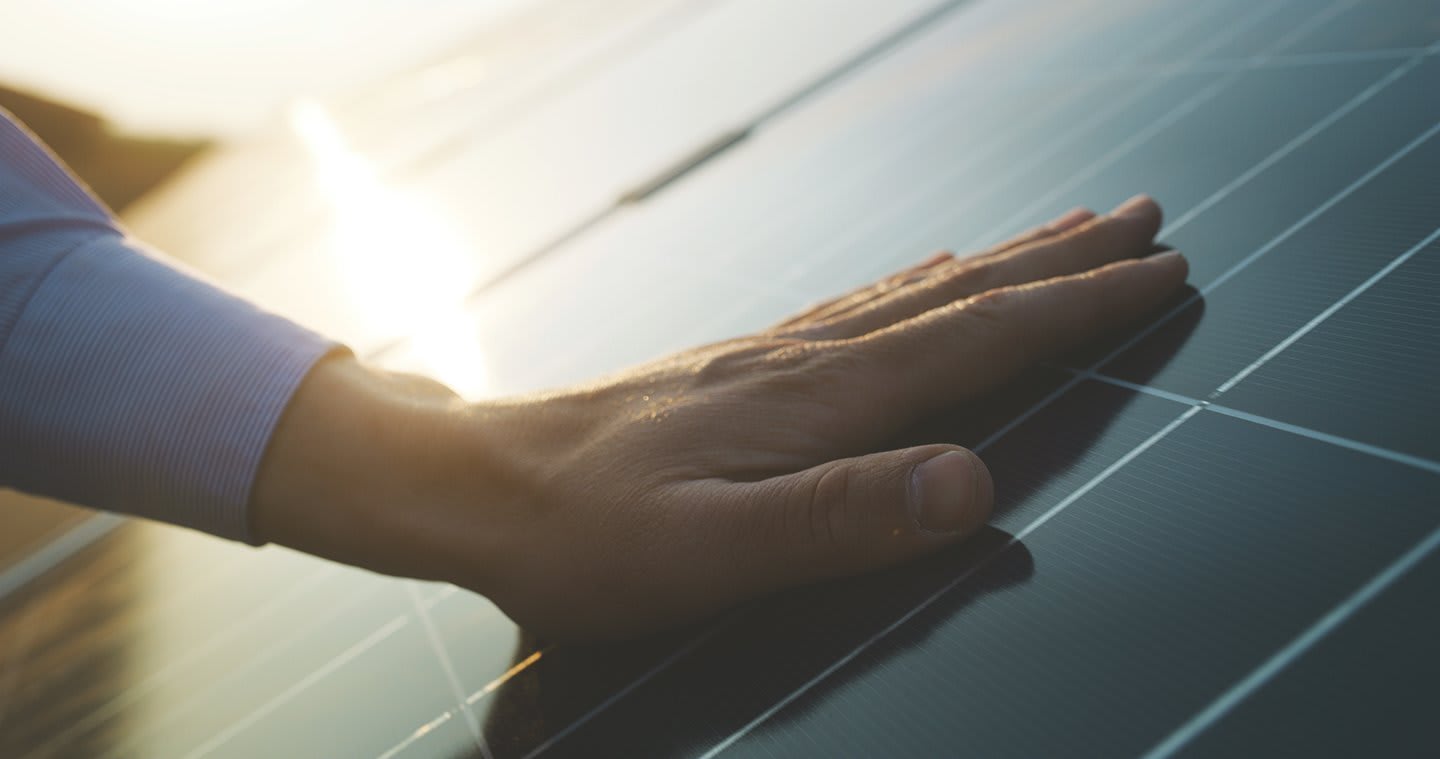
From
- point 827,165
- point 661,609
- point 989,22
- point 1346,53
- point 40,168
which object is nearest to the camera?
point 661,609

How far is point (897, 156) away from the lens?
441 cm

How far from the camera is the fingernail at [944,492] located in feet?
4.88

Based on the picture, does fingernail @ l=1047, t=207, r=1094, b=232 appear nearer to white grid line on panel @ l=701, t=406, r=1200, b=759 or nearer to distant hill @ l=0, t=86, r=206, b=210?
white grid line on panel @ l=701, t=406, r=1200, b=759

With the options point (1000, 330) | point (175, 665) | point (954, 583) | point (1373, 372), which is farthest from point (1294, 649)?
point (175, 665)

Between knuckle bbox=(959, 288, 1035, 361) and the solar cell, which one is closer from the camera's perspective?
the solar cell

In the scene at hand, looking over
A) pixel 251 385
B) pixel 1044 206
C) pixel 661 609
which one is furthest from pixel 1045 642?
pixel 1044 206

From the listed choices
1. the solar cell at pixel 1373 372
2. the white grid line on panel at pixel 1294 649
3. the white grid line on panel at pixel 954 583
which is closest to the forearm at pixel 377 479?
the white grid line on panel at pixel 954 583

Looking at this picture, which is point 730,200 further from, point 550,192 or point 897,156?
point 550,192

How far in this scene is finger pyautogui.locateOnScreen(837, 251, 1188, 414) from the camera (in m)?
1.89

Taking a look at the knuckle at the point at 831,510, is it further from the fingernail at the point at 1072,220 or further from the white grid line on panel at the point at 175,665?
the white grid line on panel at the point at 175,665

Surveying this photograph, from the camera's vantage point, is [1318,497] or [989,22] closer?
[1318,497]

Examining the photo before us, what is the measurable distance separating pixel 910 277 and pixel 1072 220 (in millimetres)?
414

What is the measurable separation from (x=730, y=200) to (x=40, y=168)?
11.1ft

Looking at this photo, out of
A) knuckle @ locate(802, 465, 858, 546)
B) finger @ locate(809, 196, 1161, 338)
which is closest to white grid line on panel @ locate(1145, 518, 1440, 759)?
knuckle @ locate(802, 465, 858, 546)
